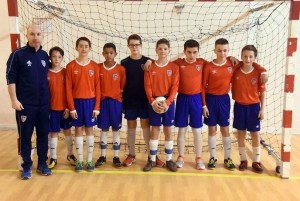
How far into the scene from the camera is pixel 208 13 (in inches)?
169

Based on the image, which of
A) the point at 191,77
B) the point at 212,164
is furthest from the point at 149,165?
the point at 191,77

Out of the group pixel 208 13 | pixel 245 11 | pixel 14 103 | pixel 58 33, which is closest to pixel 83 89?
pixel 14 103

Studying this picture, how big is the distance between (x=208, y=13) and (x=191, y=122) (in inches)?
77.1

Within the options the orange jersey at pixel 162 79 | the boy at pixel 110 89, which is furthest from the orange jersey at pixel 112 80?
the orange jersey at pixel 162 79

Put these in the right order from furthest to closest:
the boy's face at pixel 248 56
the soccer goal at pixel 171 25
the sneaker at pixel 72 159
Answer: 1. the soccer goal at pixel 171 25
2. the sneaker at pixel 72 159
3. the boy's face at pixel 248 56

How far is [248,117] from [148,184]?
1.22m

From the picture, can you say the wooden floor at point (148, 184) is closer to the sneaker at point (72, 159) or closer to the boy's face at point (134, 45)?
the sneaker at point (72, 159)

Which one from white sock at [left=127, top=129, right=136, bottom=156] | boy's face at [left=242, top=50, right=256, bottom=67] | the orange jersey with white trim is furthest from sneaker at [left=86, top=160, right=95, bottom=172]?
boy's face at [left=242, top=50, right=256, bottom=67]

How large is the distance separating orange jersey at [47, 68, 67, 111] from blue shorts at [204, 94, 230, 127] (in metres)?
1.50

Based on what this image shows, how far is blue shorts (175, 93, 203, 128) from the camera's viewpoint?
3053 millimetres

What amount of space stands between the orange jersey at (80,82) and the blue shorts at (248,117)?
1457 mm

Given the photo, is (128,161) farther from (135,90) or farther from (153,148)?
(135,90)

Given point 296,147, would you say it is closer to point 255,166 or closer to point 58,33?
point 255,166

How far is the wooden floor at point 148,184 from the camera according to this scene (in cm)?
257
